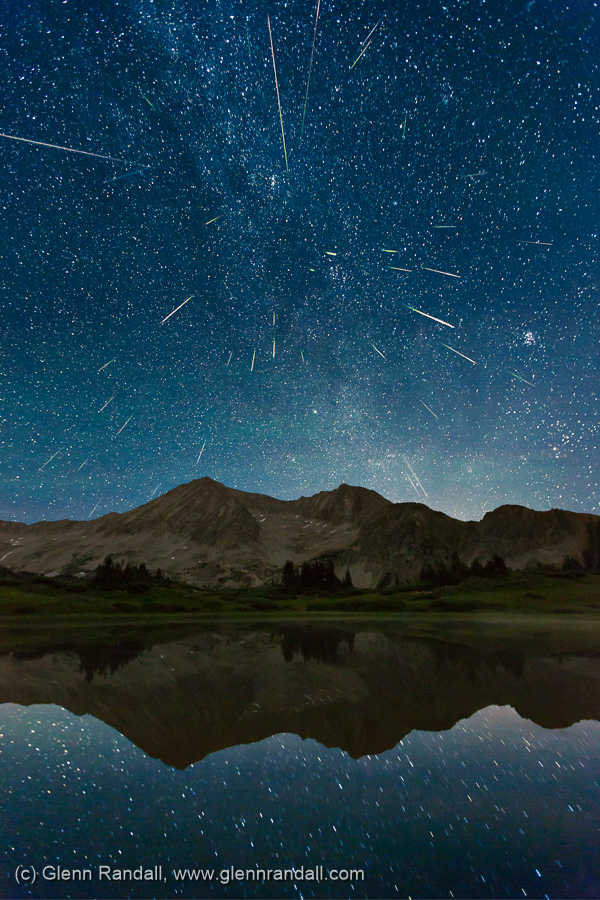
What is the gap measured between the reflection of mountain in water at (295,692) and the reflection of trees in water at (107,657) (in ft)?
0.40

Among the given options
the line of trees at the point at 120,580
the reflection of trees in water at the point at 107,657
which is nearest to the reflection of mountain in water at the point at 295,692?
the reflection of trees in water at the point at 107,657

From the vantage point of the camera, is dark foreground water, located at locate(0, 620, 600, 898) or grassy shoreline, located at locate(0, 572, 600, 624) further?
grassy shoreline, located at locate(0, 572, 600, 624)

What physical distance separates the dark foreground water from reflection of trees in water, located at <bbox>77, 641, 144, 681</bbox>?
261 cm

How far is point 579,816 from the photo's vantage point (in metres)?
8.83

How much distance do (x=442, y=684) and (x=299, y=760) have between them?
11.2 m

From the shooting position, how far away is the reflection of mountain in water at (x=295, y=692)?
13.8 metres

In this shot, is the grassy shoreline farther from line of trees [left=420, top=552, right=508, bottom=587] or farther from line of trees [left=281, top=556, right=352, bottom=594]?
line of trees [left=281, top=556, right=352, bottom=594]

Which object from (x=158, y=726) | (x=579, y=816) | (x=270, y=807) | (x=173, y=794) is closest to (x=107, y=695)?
(x=158, y=726)

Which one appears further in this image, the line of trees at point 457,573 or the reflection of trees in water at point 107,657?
the line of trees at point 457,573

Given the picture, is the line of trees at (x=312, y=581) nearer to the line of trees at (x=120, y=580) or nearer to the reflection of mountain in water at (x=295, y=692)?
the line of trees at (x=120, y=580)

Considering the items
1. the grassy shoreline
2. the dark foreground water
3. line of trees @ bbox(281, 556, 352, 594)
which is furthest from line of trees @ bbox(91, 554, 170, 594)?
the dark foreground water

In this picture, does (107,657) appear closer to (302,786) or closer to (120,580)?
(302,786)

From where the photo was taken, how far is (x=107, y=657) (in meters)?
29.4

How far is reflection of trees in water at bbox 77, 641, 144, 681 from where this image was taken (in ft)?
79.2
